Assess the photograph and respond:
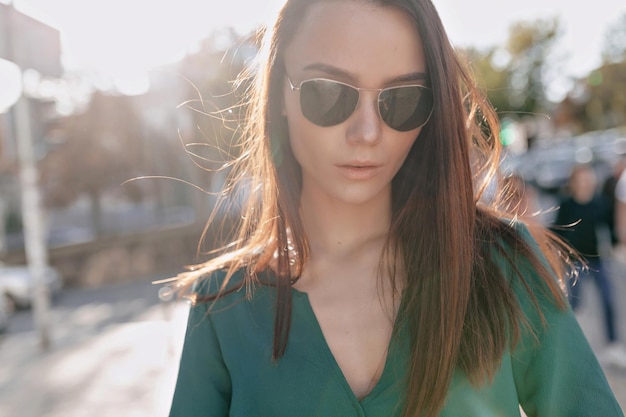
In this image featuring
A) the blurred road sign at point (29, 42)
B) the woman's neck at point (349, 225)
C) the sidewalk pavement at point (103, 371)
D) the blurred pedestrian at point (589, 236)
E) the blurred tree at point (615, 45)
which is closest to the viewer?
the woman's neck at point (349, 225)

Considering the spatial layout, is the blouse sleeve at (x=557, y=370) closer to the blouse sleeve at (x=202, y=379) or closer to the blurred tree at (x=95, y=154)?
the blouse sleeve at (x=202, y=379)

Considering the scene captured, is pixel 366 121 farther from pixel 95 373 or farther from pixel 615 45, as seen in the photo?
pixel 615 45

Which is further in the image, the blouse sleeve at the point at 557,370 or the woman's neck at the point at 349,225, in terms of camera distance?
the woman's neck at the point at 349,225

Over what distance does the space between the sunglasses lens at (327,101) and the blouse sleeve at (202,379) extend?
54 centimetres

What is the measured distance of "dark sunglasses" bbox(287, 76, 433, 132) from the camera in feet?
4.67

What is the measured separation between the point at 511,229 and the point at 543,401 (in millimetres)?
367

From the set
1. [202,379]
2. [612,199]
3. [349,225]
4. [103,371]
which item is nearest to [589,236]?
[612,199]

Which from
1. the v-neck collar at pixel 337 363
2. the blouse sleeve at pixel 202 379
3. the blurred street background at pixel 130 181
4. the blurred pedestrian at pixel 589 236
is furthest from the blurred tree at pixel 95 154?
the v-neck collar at pixel 337 363

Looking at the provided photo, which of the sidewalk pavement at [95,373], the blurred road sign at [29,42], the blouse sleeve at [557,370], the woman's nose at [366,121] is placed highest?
the blurred road sign at [29,42]

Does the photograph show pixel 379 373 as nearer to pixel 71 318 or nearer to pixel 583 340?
pixel 583 340

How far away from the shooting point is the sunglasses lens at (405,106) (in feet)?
4.67

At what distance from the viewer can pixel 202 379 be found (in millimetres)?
1521

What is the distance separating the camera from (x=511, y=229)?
58.0 inches

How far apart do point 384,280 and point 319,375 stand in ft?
0.93
